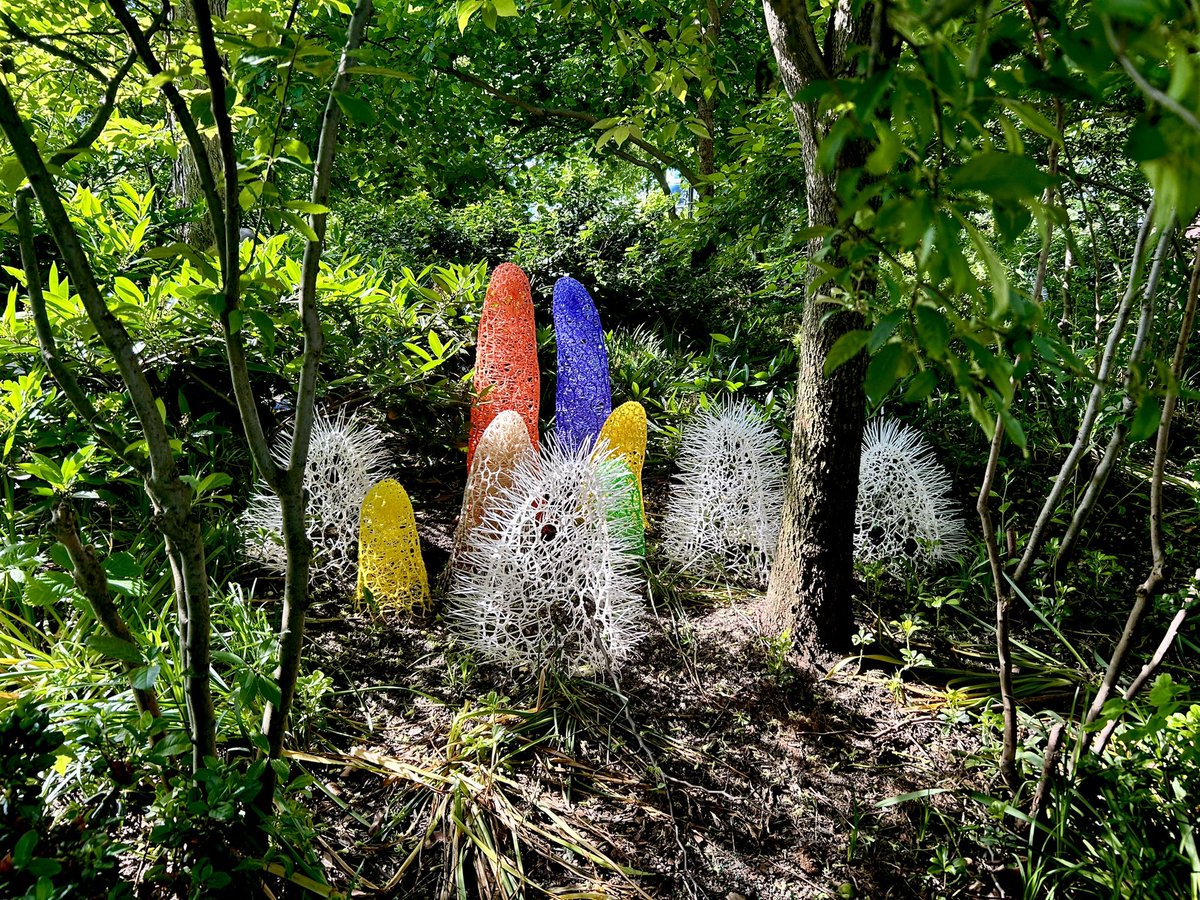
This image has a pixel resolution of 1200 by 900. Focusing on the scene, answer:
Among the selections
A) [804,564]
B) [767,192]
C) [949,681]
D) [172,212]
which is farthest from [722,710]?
[172,212]

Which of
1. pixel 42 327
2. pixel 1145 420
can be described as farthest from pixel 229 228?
pixel 1145 420

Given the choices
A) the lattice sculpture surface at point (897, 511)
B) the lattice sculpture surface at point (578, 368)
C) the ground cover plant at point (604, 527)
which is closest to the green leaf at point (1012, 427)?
the ground cover plant at point (604, 527)

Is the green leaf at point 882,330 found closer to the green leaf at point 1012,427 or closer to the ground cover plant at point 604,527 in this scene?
the ground cover plant at point 604,527

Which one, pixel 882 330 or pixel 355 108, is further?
pixel 355 108

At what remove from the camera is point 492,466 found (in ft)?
8.00

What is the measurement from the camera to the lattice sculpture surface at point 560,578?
6.63 feet

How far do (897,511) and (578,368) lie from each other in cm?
149

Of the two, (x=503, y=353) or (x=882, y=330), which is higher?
(x=503, y=353)

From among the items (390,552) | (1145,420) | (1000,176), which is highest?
(1000,176)

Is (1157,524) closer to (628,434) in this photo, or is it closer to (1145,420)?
(1145,420)

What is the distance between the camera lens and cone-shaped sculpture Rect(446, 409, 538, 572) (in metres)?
2.42

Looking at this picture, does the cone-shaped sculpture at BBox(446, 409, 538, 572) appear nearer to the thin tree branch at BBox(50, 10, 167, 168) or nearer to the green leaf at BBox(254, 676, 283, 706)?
the green leaf at BBox(254, 676, 283, 706)

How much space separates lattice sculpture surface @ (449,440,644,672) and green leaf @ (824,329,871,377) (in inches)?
55.2

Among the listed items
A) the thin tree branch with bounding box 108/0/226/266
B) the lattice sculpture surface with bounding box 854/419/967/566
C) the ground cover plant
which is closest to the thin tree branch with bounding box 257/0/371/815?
the ground cover plant
